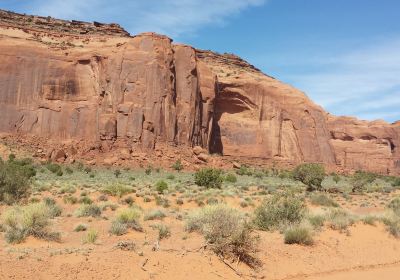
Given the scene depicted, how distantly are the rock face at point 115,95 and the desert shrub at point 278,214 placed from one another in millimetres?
34737

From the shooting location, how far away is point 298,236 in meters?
12.6

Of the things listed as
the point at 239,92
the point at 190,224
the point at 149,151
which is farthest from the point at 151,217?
the point at 239,92

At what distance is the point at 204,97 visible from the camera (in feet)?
201

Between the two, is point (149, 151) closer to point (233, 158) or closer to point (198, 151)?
point (198, 151)

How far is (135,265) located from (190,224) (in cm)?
451

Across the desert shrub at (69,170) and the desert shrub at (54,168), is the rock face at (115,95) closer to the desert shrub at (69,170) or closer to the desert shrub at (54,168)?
the desert shrub at (69,170)

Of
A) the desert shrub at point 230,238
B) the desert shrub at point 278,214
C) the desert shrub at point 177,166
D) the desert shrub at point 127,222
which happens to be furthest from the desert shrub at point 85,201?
the desert shrub at point 177,166

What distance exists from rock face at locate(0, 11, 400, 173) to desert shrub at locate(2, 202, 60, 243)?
3614 cm

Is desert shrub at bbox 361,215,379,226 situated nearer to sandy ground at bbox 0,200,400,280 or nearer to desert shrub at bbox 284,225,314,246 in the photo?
sandy ground at bbox 0,200,400,280

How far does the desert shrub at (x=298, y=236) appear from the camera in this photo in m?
12.6

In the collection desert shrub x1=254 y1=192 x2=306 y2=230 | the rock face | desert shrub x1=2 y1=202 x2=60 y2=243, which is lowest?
desert shrub x1=2 y1=202 x2=60 y2=243

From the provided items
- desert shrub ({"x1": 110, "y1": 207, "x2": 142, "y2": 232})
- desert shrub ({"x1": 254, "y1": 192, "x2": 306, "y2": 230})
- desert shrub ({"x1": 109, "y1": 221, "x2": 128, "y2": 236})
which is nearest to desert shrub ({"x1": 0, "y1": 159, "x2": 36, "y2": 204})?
desert shrub ({"x1": 110, "y1": 207, "x2": 142, "y2": 232})

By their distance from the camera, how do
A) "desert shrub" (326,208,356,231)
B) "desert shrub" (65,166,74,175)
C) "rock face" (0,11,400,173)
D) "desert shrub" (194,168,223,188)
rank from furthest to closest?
"rock face" (0,11,400,173) < "desert shrub" (65,166,74,175) < "desert shrub" (194,168,223,188) < "desert shrub" (326,208,356,231)

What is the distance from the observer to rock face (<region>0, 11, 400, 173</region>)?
5050cm
